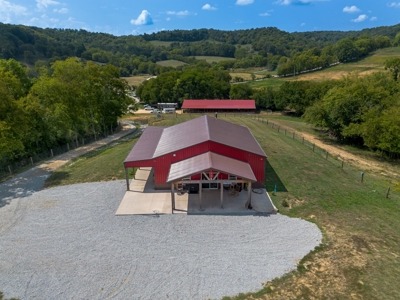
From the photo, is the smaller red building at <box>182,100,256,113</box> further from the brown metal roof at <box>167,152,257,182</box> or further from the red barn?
the brown metal roof at <box>167,152,257,182</box>

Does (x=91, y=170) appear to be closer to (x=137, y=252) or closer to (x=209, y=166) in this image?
(x=209, y=166)

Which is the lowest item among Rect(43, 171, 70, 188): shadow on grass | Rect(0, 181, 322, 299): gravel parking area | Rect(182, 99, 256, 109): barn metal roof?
Rect(0, 181, 322, 299): gravel parking area

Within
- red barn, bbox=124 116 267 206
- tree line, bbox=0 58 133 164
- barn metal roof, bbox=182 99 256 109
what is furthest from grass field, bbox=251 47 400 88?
red barn, bbox=124 116 267 206

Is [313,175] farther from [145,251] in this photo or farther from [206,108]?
[206,108]

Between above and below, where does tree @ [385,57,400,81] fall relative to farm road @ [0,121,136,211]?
above

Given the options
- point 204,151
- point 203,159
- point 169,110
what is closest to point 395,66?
point 169,110

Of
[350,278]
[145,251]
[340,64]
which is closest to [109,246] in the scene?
[145,251]

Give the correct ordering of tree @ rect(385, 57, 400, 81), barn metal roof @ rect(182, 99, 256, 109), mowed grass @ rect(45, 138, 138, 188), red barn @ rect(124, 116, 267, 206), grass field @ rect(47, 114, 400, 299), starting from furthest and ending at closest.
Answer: barn metal roof @ rect(182, 99, 256, 109), tree @ rect(385, 57, 400, 81), mowed grass @ rect(45, 138, 138, 188), red barn @ rect(124, 116, 267, 206), grass field @ rect(47, 114, 400, 299)

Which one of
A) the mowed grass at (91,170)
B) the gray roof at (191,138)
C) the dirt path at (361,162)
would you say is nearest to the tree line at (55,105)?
the mowed grass at (91,170)
